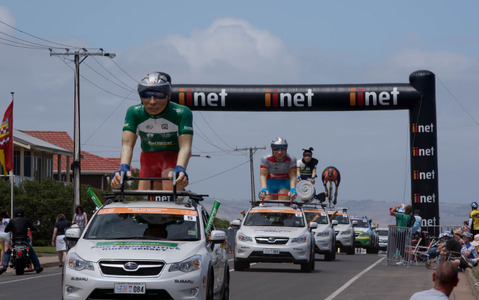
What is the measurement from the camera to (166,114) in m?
15.9

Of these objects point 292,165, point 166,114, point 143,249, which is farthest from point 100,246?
point 292,165

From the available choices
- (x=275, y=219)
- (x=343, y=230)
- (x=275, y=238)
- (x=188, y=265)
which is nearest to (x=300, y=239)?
(x=275, y=238)

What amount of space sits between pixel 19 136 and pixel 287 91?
31.9 metres

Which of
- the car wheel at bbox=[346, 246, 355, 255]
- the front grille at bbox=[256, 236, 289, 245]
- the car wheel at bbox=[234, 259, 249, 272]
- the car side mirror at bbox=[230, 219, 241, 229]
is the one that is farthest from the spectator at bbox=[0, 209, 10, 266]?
the car wheel at bbox=[346, 246, 355, 255]

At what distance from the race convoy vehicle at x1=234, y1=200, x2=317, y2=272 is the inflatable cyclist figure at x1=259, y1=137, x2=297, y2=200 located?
253 cm

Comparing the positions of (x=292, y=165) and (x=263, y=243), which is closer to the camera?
(x=263, y=243)

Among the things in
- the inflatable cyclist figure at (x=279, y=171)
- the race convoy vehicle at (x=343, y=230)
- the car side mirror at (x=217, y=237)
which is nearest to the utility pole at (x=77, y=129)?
the race convoy vehicle at (x=343, y=230)

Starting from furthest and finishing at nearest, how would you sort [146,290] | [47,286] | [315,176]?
[315,176]
[47,286]
[146,290]

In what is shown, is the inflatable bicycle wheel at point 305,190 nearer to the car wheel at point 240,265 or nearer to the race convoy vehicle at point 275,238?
the race convoy vehicle at point 275,238

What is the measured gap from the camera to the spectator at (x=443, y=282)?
705 cm

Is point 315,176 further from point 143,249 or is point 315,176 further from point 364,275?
point 143,249

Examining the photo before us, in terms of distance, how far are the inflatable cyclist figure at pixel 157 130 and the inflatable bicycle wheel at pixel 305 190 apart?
541 inches

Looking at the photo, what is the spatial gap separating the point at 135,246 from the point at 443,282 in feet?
17.3

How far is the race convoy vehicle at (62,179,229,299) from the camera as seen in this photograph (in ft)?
36.4
